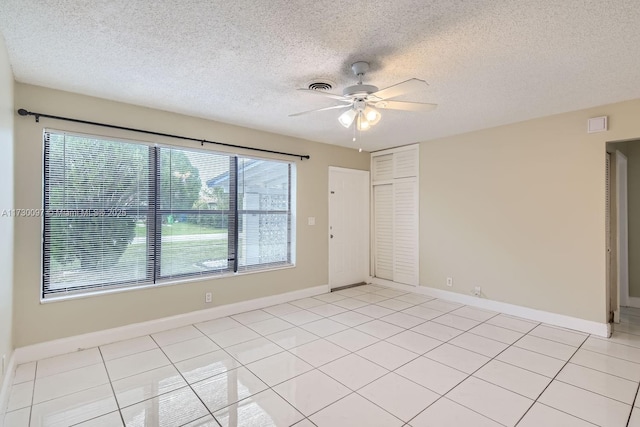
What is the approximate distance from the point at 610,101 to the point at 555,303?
2247 mm

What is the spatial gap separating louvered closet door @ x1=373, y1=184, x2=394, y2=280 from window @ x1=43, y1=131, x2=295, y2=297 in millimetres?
1904

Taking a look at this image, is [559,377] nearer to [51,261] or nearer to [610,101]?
[610,101]

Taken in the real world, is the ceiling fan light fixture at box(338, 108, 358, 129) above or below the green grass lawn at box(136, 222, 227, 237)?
above

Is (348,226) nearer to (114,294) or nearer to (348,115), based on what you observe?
(348,115)

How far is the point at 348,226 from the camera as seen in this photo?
5461 millimetres

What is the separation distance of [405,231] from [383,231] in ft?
1.58

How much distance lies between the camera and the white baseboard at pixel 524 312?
333 centimetres

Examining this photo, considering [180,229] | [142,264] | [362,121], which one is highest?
[362,121]

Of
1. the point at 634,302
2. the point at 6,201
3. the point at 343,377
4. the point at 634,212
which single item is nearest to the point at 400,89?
the point at 343,377

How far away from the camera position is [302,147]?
477 centimetres

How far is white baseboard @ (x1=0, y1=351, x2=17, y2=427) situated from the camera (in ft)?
6.64

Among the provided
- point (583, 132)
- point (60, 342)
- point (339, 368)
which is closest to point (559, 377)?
point (339, 368)

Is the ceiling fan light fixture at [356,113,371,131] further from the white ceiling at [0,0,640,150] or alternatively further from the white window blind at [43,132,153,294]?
the white window blind at [43,132,153,294]

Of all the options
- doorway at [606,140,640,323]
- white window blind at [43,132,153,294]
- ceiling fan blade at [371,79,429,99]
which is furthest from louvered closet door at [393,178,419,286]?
white window blind at [43,132,153,294]
